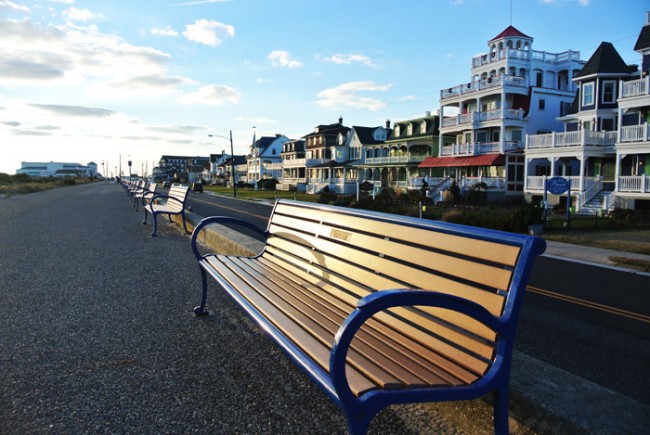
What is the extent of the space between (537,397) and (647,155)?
2921 cm

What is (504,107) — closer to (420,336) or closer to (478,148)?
(478,148)

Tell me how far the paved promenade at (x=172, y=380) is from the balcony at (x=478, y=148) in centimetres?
3545

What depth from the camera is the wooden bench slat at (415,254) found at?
254cm

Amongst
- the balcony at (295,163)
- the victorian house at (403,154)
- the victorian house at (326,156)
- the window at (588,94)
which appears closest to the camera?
the window at (588,94)

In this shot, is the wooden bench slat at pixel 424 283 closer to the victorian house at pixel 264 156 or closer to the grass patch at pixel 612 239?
the grass patch at pixel 612 239

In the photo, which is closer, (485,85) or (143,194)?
(143,194)

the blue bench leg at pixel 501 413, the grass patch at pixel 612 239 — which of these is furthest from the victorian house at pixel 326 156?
the blue bench leg at pixel 501 413

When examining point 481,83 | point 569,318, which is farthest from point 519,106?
point 569,318

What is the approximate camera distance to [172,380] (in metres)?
3.62

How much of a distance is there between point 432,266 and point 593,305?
550 centimetres

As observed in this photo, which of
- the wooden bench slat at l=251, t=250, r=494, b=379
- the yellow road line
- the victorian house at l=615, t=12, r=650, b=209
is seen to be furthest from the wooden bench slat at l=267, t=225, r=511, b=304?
the victorian house at l=615, t=12, r=650, b=209

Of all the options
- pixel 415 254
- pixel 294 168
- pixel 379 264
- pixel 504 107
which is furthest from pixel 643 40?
pixel 294 168

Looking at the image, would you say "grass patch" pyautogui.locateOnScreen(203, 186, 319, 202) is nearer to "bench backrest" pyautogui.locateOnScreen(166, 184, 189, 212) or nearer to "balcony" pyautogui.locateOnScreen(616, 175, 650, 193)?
"balcony" pyautogui.locateOnScreen(616, 175, 650, 193)

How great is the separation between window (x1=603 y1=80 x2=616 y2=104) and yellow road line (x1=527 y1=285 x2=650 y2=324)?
28007 mm
